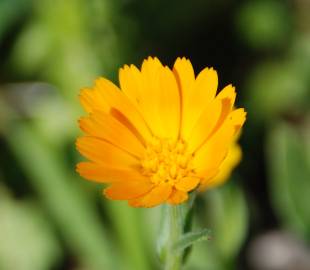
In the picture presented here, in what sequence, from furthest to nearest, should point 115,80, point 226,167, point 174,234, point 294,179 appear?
1. point 115,80
2. point 294,179
3. point 226,167
4. point 174,234

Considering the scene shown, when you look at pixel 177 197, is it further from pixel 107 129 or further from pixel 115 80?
pixel 115 80

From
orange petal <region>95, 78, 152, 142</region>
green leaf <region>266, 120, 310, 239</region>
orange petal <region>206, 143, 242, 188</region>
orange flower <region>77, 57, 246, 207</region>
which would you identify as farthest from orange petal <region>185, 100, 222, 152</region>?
green leaf <region>266, 120, 310, 239</region>

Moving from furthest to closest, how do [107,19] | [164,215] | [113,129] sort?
[107,19], [164,215], [113,129]

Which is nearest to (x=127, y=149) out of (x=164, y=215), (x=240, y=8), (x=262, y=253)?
(x=164, y=215)

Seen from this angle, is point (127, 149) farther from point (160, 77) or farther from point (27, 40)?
point (27, 40)

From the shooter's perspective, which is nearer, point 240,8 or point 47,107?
point 47,107

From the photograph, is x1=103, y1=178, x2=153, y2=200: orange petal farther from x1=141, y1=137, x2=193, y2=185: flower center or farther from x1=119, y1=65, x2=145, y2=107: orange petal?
x1=119, y1=65, x2=145, y2=107: orange petal

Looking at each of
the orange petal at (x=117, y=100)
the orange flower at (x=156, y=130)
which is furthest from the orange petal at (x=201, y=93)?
the orange petal at (x=117, y=100)

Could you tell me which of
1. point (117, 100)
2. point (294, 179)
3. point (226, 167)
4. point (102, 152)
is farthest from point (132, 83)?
point (294, 179)
